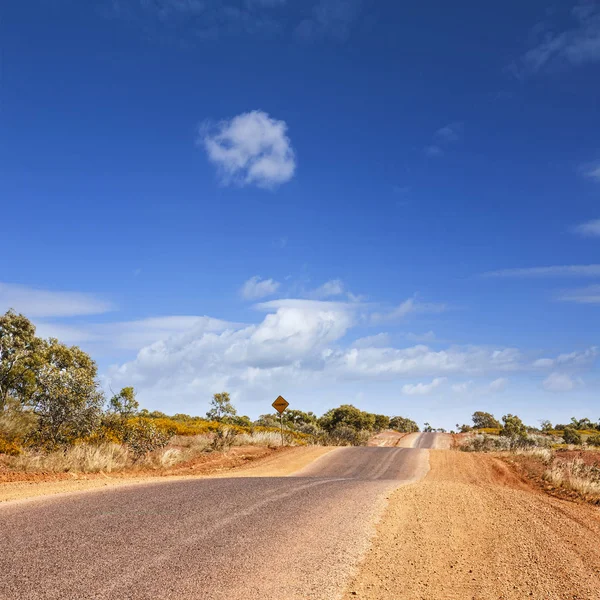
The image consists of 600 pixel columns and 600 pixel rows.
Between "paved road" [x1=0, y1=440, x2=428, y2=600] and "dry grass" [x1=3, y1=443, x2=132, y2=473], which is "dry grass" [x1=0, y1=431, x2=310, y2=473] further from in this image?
"paved road" [x1=0, y1=440, x2=428, y2=600]

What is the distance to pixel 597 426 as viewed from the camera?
76688mm

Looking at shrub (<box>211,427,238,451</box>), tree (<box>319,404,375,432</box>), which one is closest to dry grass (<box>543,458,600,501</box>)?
shrub (<box>211,427,238,451</box>)

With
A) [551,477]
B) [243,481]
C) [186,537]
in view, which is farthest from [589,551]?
[551,477]

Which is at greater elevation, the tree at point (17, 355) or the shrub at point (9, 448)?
the tree at point (17, 355)

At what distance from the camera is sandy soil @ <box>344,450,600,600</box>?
20.7 feet

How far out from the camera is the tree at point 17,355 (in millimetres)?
23469

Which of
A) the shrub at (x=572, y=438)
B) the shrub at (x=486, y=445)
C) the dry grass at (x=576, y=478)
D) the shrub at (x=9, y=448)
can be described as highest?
the shrub at (x=572, y=438)

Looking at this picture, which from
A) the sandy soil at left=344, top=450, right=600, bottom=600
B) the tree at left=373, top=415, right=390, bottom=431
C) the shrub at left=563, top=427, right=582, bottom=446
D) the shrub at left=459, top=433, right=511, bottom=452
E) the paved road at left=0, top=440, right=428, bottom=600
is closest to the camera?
the paved road at left=0, top=440, right=428, bottom=600

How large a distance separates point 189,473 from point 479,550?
12841 millimetres

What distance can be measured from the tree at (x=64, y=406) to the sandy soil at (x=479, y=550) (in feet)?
42.1

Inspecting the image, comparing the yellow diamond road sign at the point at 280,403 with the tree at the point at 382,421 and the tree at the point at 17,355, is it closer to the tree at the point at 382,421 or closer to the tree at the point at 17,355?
the tree at the point at 17,355

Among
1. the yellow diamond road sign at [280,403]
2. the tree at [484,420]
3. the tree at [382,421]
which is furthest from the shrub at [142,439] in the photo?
the tree at [484,420]

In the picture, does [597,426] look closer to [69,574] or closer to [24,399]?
[24,399]

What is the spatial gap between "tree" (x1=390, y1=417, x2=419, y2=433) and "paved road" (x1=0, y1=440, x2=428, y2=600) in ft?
216
